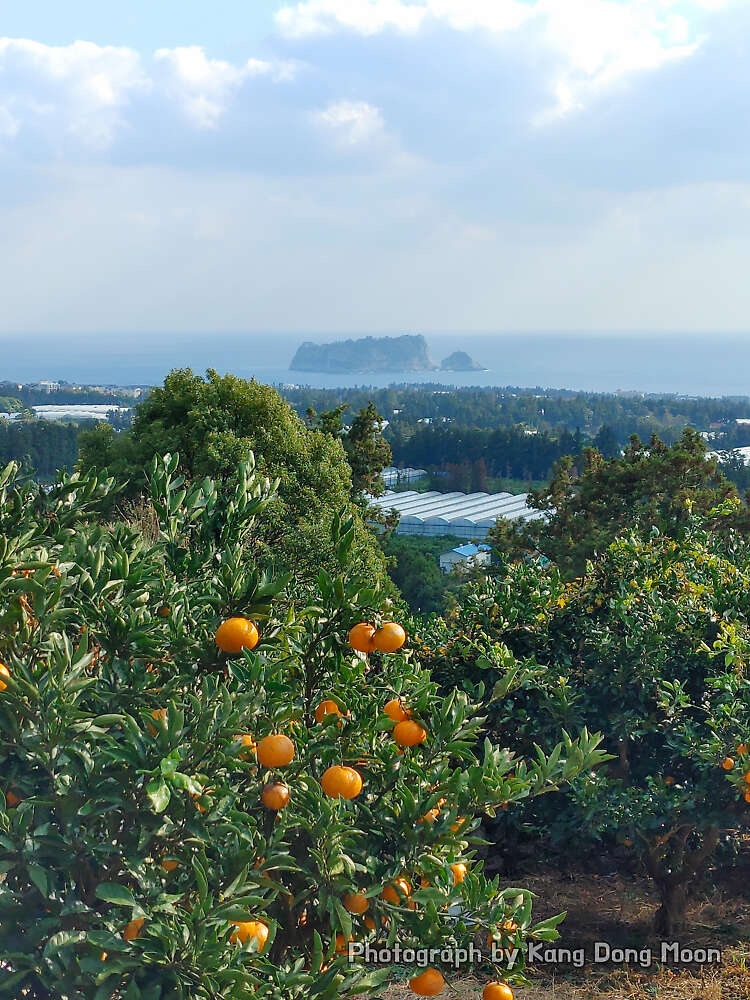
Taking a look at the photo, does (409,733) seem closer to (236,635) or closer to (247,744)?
(247,744)

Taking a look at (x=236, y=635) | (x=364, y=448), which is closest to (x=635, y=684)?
(x=236, y=635)

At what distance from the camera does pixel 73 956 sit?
1735mm

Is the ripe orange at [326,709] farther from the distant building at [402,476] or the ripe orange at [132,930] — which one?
the distant building at [402,476]

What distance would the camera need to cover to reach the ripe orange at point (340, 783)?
201 centimetres

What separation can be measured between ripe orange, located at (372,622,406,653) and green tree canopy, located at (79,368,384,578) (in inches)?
422

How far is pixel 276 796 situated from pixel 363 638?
1.45 ft

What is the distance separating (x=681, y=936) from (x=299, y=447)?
11241 millimetres

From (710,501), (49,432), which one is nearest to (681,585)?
(710,501)

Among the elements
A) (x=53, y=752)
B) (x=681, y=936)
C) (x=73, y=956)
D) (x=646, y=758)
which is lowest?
(x=681, y=936)

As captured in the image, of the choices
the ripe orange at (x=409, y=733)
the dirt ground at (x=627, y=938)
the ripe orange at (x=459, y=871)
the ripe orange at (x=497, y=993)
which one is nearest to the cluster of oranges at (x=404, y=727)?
the ripe orange at (x=409, y=733)

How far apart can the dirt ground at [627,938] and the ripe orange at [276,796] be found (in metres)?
1.78

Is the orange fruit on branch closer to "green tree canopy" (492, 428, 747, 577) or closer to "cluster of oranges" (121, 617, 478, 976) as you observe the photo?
"cluster of oranges" (121, 617, 478, 976)

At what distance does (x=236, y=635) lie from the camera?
6.42 ft

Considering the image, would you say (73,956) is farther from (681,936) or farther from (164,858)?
(681,936)
